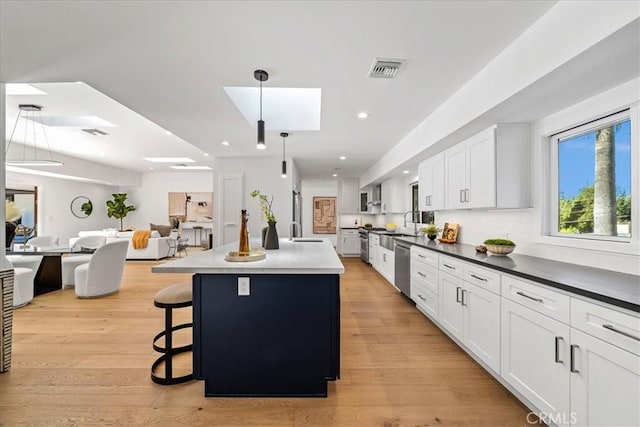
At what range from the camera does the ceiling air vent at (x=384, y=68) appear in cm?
238

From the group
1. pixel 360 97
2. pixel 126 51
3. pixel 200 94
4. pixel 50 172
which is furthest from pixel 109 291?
pixel 50 172

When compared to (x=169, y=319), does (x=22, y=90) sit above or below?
above

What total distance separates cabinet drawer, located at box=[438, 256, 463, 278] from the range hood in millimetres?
5204

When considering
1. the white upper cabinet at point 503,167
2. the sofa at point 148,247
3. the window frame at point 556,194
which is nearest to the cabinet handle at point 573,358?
the window frame at point 556,194

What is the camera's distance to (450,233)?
4.22 meters

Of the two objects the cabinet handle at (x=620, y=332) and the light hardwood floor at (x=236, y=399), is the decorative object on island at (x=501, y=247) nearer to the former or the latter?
the light hardwood floor at (x=236, y=399)

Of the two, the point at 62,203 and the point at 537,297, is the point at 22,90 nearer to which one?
the point at 537,297

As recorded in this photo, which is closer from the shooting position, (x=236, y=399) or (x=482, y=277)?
(x=236, y=399)

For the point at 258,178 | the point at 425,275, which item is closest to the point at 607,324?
the point at 425,275

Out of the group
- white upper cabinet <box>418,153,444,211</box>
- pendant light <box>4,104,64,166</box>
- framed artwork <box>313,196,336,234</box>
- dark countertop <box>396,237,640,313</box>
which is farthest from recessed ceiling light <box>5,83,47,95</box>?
framed artwork <box>313,196,336,234</box>

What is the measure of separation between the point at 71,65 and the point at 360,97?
2459mm

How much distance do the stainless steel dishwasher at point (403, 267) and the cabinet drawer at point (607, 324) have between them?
2.74 metres

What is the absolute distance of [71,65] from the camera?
7.90 feet

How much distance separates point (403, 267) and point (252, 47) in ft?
11.6
